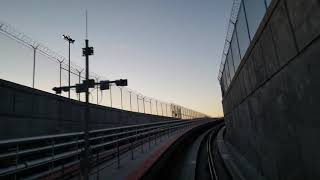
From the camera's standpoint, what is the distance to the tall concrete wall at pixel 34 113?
34.9 ft

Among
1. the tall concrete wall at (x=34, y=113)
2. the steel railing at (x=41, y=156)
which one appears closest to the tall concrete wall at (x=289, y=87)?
the steel railing at (x=41, y=156)

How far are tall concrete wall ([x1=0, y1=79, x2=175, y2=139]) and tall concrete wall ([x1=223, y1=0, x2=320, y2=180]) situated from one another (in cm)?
859

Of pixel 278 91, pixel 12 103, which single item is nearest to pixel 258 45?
pixel 278 91

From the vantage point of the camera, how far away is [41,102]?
1304cm

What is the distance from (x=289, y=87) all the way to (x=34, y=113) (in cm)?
999

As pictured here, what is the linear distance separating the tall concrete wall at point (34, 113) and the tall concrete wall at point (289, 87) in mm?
8595

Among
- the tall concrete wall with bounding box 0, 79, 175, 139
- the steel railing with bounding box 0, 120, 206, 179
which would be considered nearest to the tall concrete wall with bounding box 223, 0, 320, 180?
the steel railing with bounding box 0, 120, 206, 179

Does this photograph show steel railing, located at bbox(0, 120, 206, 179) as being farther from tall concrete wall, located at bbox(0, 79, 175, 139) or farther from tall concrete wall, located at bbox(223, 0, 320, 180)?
tall concrete wall, located at bbox(223, 0, 320, 180)

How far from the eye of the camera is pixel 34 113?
12.3m

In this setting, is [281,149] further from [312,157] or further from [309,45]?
[309,45]

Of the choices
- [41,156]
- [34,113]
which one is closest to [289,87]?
[41,156]

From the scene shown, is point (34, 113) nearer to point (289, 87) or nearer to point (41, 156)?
point (41, 156)

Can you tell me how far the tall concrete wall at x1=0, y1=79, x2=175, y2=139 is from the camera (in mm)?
10641

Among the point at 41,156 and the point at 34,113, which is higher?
the point at 34,113
